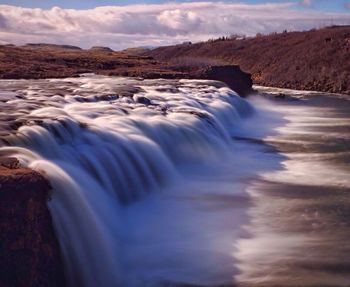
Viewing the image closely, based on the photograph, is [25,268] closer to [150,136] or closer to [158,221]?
[158,221]

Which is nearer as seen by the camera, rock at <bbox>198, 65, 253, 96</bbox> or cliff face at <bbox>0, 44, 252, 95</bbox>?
cliff face at <bbox>0, 44, 252, 95</bbox>

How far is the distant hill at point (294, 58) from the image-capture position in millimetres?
43172

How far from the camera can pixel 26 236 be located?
6023 millimetres

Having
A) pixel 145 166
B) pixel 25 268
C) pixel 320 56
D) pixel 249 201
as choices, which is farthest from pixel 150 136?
pixel 320 56

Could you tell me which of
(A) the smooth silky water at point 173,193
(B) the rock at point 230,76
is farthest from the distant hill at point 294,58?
(A) the smooth silky water at point 173,193

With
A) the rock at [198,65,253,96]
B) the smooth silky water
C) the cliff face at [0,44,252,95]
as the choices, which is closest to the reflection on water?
the smooth silky water

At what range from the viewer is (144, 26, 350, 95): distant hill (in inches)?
1700

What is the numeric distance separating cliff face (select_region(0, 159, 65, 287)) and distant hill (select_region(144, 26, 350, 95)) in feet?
117

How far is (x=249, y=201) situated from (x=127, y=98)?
25.7ft

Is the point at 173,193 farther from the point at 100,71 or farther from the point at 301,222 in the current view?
the point at 100,71

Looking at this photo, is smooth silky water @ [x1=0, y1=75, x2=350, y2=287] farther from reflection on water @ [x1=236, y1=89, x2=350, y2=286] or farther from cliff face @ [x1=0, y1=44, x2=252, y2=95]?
cliff face @ [x1=0, y1=44, x2=252, y2=95]

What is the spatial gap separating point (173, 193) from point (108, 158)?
1675mm

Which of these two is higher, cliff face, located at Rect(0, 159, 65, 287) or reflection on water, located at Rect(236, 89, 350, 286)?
cliff face, located at Rect(0, 159, 65, 287)

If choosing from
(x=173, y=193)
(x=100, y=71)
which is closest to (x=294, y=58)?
(x=100, y=71)
